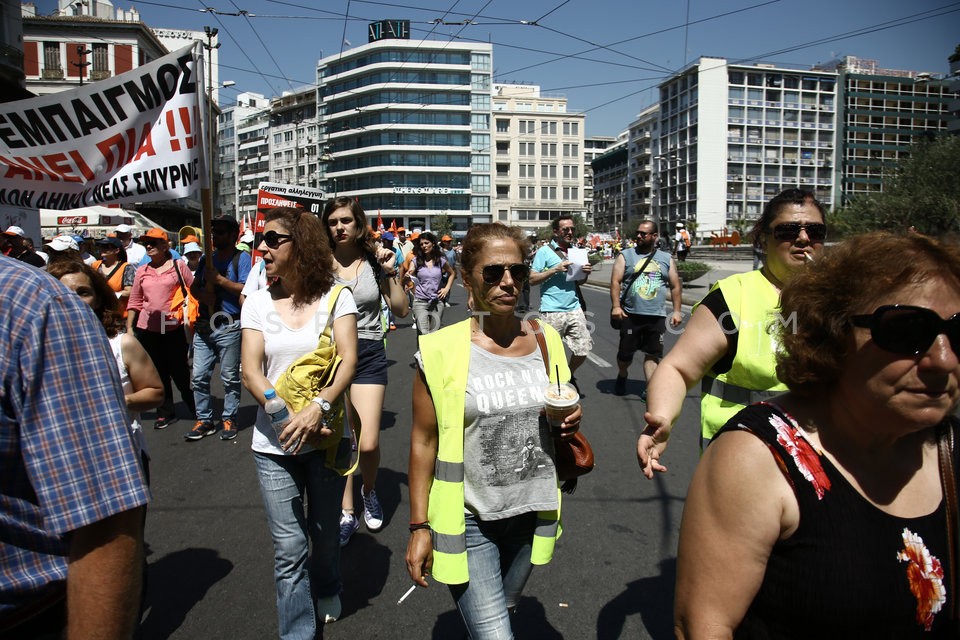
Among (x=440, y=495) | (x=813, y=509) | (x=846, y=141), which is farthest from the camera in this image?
(x=846, y=141)

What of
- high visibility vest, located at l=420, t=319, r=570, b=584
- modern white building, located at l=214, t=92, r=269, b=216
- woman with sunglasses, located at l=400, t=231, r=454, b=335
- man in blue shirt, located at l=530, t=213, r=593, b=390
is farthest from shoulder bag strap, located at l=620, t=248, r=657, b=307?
modern white building, located at l=214, t=92, r=269, b=216

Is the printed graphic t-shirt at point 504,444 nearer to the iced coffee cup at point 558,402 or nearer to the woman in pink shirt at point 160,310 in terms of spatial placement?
the iced coffee cup at point 558,402

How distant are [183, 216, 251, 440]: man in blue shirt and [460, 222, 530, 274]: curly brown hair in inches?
168

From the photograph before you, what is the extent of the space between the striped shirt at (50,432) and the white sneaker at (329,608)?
6.67ft

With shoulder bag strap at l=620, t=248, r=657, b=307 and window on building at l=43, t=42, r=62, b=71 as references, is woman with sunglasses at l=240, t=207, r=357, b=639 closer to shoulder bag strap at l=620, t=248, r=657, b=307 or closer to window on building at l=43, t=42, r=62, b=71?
shoulder bag strap at l=620, t=248, r=657, b=307

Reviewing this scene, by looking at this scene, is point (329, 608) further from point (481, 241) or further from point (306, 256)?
point (481, 241)

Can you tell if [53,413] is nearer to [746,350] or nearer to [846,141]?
[746,350]

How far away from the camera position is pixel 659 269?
741cm

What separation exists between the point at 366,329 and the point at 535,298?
642 inches

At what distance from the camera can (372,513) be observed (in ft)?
14.2

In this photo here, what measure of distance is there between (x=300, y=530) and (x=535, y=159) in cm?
9921

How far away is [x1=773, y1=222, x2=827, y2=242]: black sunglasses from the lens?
267 centimetres

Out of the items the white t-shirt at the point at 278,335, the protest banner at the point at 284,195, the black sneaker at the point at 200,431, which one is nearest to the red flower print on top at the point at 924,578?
the white t-shirt at the point at 278,335

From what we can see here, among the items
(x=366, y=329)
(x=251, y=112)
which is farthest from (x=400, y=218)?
(x=366, y=329)
